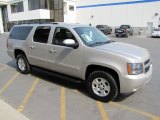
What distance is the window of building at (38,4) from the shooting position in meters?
41.0

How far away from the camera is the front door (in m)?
5.57

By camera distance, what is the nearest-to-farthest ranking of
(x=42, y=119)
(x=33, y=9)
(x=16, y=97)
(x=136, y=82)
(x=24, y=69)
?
(x=42, y=119)
(x=136, y=82)
(x=16, y=97)
(x=24, y=69)
(x=33, y=9)

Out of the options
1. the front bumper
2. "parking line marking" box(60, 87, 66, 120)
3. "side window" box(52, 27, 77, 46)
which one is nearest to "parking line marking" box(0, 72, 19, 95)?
"parking line marking" box(60, 87, 66, 120)

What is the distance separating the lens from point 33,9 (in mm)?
41750

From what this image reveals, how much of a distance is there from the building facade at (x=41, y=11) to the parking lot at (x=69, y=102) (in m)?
34.3

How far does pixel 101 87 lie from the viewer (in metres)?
5.19

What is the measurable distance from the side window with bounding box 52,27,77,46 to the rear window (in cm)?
157

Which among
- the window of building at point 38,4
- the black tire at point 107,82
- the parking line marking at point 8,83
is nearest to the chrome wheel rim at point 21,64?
the parking line marking at point 8,83

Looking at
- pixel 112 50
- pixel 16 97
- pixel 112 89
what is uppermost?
pixel 112 50

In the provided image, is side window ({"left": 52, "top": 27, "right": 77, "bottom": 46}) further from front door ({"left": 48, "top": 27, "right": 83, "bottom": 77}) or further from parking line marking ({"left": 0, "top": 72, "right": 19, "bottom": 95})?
parking line marking ({"left": 0, "top": 72, "right": 19, "bottom": 95})

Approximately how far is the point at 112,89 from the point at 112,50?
0.96 m

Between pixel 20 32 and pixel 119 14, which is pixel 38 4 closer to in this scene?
pixel 119 14

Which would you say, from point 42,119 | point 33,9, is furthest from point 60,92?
point 33,9

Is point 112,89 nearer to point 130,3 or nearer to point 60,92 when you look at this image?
point 60,92
